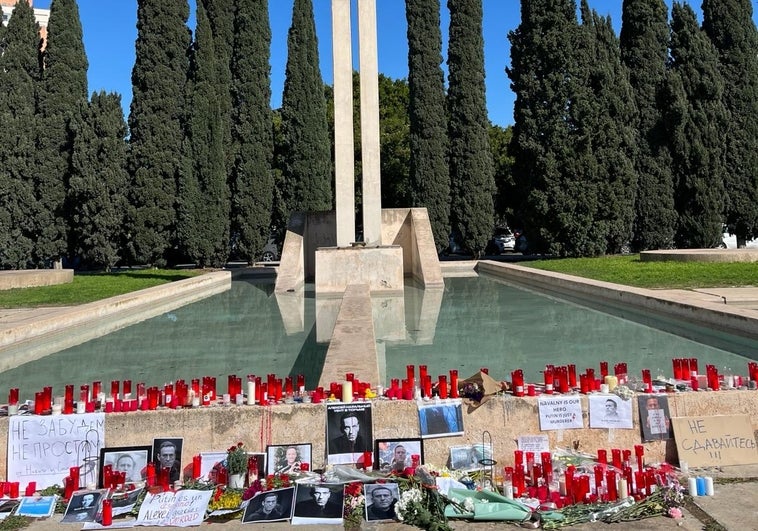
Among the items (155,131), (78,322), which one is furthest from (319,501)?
(155,131)

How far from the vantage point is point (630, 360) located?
4.84 m

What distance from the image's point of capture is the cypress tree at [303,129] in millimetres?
22250

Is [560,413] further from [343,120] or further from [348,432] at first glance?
[343,120]

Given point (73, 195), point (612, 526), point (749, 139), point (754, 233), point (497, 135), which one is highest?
point (497, 135)

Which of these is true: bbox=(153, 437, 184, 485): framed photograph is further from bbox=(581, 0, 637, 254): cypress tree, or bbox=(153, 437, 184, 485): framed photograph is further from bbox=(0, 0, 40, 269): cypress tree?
bbox=(0, 0, 40, 269): cypress tree

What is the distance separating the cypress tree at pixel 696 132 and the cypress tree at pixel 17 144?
21057 mm

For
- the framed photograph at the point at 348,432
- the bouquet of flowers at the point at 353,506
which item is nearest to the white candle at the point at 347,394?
the framed photograph at the point at 348,432

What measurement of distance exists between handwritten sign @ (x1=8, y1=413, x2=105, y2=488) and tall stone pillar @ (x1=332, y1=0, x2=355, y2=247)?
9324 millimetres

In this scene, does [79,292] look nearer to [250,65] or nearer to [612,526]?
[612,526]

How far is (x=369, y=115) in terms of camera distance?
12.1m

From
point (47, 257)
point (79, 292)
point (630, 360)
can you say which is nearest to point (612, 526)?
point (630, 360)

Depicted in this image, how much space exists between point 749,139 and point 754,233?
11.2 feet

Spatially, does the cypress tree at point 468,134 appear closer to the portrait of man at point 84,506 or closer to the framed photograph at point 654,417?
the framed photograph at point 654,417

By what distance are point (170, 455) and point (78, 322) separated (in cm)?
554
